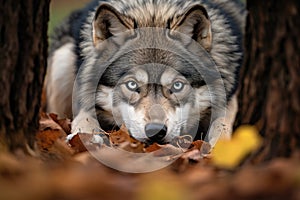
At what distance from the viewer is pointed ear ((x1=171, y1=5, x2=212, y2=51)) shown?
18.0 ft

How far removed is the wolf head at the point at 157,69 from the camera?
18.0ft

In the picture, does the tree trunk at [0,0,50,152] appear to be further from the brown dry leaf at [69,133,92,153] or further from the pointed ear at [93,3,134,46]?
the pointed ear at [93,3,134,46]

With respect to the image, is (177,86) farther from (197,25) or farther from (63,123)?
(63,123)

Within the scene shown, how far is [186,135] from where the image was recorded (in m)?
5.39

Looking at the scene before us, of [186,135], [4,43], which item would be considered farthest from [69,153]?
[186,135]

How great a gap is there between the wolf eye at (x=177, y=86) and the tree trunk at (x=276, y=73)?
7.29 feet

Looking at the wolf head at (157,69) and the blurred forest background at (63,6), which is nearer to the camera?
the wolf head at (157,69)

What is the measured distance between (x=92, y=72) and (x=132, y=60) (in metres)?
0.52

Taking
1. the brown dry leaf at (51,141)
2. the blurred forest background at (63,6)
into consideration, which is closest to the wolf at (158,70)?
the brown dry leaf at (51,141)

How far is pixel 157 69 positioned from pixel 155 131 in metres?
0.68

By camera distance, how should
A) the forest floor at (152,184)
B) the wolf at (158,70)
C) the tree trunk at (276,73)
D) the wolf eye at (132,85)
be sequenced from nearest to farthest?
the forest floor at (152,184) → the tree trunk at (276,73) → the wolf at (158,70) → the wolf eye at (132,85)

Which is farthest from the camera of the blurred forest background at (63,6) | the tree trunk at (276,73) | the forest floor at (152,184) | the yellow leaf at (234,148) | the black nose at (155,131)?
the blurred forest background at (63,6)

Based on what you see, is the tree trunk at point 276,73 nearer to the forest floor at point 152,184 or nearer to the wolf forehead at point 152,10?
the forest floor at point 152,184

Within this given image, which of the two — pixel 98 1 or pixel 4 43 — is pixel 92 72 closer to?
pixel 98 1
